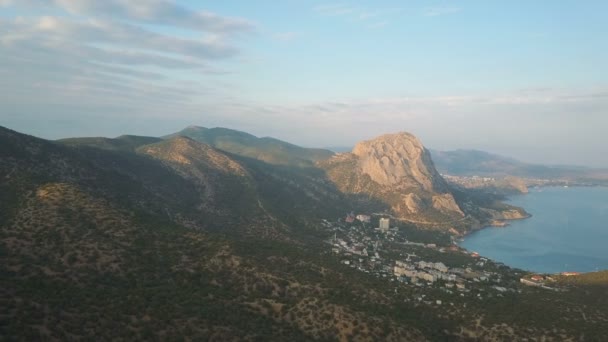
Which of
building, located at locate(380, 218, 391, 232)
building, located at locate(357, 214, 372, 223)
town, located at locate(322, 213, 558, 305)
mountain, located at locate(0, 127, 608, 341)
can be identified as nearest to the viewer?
mountain, located at locate(0, 127, 608, 341)

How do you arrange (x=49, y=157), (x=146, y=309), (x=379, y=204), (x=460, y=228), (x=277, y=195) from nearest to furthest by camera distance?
1. (x=146, y=309)
2. (x=49, y=157)
3. (x=277, y=195)
4. (x=460, y=228)
5. (x=379, y=204)

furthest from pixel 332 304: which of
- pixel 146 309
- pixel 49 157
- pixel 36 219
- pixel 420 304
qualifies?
pixel 49 157

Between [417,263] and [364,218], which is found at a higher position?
[364,218]

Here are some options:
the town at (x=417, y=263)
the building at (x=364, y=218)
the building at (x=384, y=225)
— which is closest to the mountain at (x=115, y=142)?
the town at (x=417, y=263)

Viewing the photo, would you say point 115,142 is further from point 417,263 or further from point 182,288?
point 182,288

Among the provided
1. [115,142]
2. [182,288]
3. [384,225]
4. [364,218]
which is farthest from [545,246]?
[115,142]

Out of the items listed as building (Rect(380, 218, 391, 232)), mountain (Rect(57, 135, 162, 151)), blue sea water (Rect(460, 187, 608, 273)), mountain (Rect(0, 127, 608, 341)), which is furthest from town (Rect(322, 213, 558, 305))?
mountain (Rect(57, 135, 162, 151))

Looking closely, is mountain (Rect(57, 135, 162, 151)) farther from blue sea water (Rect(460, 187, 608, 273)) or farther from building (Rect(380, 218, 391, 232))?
blue sea water (Rect(460, 187, 608, 273))

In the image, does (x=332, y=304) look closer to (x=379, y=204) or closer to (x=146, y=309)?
(x=146, y=309)

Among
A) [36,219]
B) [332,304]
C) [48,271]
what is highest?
[36,219]

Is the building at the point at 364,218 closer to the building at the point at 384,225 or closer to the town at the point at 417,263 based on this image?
the town at the point at 417,263

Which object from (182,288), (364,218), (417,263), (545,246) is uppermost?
(182,288)
